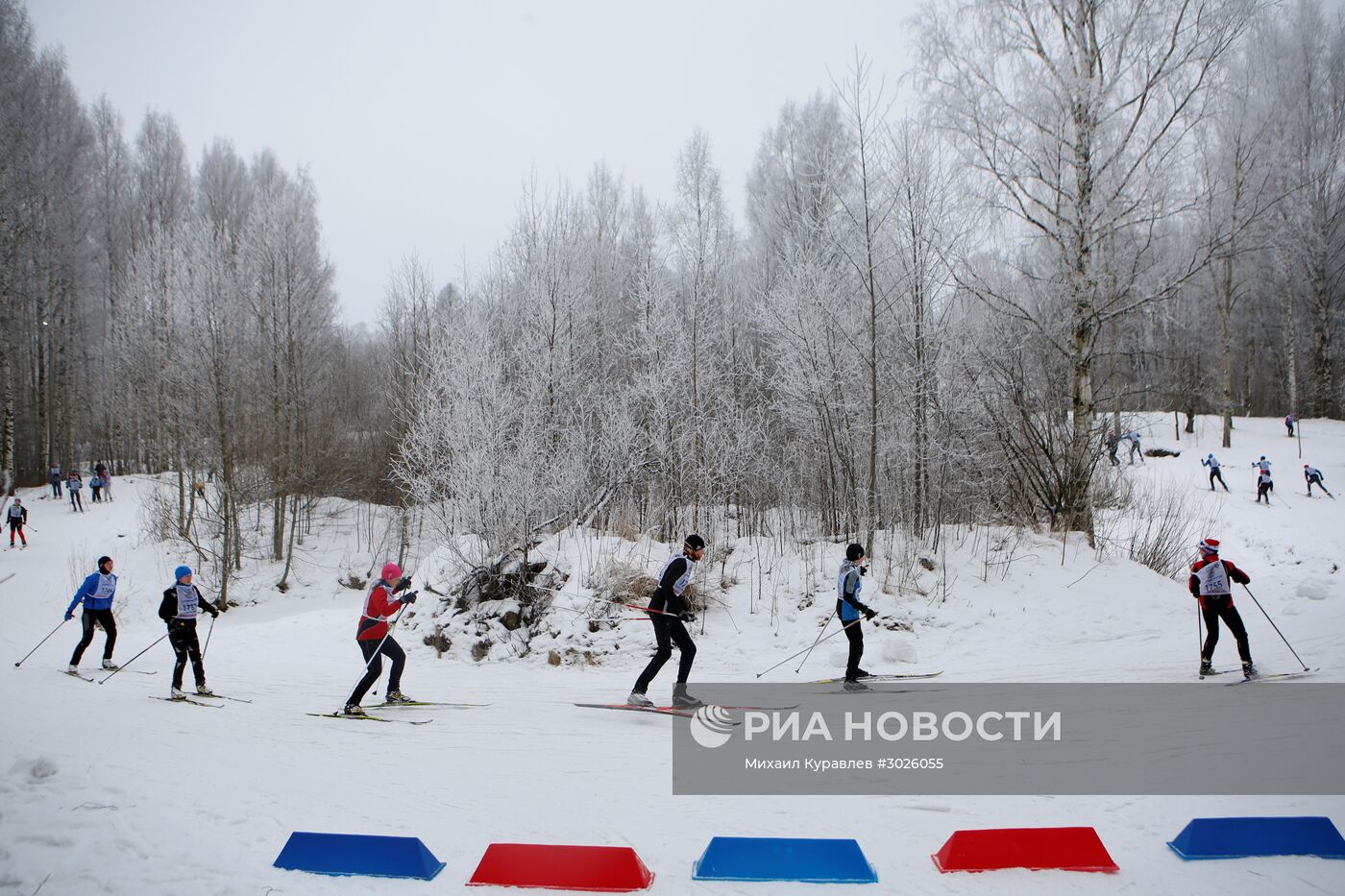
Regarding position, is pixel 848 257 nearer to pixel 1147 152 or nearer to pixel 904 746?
pixel 1147 152

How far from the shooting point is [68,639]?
48.9 ft

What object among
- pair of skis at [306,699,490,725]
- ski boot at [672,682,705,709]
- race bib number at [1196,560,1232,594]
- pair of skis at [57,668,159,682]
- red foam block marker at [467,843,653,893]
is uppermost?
race bib number at [1196,560,1232,594]

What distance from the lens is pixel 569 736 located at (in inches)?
283

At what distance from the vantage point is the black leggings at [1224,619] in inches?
320

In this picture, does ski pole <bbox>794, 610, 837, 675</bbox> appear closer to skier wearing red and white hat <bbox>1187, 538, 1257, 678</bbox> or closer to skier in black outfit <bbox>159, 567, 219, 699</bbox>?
skier wearing red and white hat <bbox>1187, 538, 1257, 678</bbox>

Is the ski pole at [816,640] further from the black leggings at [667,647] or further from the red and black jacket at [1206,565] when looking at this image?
the red and black jacket at [1206,565]

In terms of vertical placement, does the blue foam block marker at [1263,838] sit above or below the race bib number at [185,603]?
below

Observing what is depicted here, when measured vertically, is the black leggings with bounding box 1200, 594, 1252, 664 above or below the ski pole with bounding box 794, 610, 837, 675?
above

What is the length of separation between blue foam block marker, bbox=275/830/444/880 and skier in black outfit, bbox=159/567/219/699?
6729 millimetres

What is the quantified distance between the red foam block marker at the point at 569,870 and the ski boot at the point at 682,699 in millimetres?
3950

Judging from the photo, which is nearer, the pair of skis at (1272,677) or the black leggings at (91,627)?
the pair of skis at (1272,677)

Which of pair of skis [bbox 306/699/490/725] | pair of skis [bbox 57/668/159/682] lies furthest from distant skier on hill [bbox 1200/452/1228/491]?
pair of skis [bbox 57/668/159/682]

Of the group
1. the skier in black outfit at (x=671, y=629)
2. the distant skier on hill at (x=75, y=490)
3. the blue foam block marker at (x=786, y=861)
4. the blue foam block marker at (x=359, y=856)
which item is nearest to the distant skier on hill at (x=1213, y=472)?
the skier in black outfit at (x=671, y=629)

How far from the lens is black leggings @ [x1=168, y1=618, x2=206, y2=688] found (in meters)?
9.37
